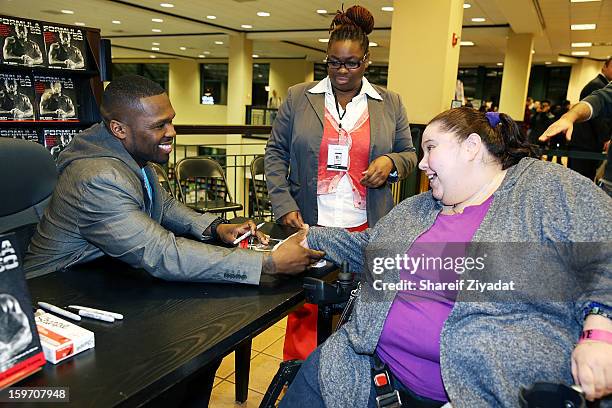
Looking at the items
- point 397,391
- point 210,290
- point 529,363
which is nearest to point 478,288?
point 529,363

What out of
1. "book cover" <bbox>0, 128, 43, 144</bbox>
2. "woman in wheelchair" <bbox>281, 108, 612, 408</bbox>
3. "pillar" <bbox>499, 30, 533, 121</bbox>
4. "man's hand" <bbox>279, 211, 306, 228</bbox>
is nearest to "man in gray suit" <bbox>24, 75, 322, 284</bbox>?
"woman in wheelchair" <bbox>281, 108, 612, 408</bbox>

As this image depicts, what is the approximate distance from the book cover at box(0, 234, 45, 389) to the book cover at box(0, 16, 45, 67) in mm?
2824

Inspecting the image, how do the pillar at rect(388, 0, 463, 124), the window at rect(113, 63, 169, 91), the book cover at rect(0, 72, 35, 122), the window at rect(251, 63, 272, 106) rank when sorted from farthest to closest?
the window at rect(113, 63, 169, 91) → the window at rect(251, 63, 272, 106) → the pillar at rect(388, 0, 463, 124) → the book cover at rect(0, 72, 35, 122)

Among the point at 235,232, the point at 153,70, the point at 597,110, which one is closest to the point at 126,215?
the point at 235,232

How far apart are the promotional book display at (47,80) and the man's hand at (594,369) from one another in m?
3.41

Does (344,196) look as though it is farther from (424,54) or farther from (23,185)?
(424,54)

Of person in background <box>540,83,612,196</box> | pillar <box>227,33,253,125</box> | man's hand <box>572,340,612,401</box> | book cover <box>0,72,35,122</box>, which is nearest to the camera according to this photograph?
man's hand <box>572,340,612,401</box>

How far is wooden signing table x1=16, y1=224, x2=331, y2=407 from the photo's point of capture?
2.71ft

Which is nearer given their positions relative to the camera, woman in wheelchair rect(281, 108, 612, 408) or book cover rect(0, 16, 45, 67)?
woman in wheelchair rect(281, 108, 612, 408)

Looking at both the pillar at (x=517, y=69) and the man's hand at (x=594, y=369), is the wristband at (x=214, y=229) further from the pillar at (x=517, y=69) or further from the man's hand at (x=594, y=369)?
the pillar at (x=517, y=69)

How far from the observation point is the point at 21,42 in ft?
10.2

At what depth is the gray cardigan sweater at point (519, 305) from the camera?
0.98 metres

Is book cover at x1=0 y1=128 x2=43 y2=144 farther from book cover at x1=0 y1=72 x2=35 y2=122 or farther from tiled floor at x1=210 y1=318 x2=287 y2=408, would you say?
tiled floor at x1=210 y1=318 x2=287 y2=408

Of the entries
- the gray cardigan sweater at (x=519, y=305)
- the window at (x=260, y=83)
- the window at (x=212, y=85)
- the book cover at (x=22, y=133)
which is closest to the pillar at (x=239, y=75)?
the window at (x=260, y=83)
